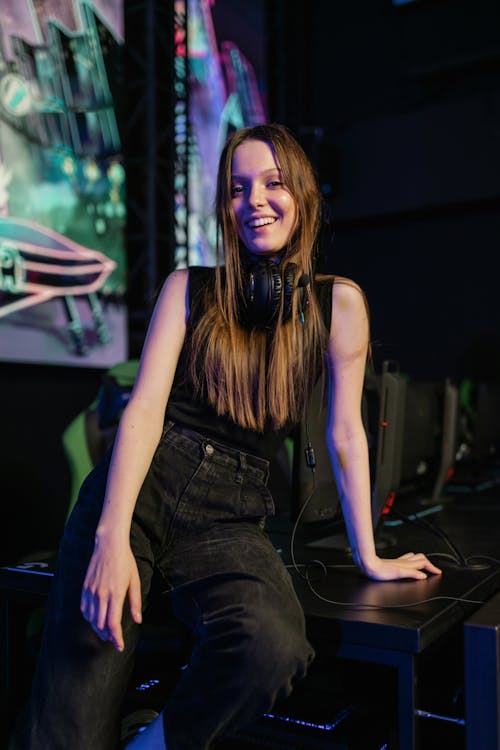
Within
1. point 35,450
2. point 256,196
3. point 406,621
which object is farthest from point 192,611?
point 35,450

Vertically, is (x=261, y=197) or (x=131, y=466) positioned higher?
(x=261, y=197)

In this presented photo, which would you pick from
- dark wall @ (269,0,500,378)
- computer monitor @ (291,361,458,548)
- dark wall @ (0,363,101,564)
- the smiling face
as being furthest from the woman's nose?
dark wall @ (269,0,500,378)

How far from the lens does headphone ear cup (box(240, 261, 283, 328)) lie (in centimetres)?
134

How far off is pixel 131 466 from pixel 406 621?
1.65 ft

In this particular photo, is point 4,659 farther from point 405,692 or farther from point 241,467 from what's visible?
point 405,692

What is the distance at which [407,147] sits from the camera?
5.41 metres

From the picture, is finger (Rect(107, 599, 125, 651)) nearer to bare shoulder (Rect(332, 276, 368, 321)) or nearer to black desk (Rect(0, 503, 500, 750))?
black desk (Rect(0, 503, 500, 750))

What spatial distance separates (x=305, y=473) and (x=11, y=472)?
2.51 metres

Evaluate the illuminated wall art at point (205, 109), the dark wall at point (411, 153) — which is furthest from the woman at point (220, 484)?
the dark wall at point (411, 153)

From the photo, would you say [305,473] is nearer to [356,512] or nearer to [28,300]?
[356,512]

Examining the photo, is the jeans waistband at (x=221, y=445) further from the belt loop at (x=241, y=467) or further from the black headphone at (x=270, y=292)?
the black headphone at (x=270, y=292)

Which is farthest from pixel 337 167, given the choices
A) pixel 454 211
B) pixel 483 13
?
pixel 483 13

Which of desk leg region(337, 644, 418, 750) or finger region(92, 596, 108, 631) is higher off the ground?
finger region(92, 596, 108, 631)

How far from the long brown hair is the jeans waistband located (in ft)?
0.17
